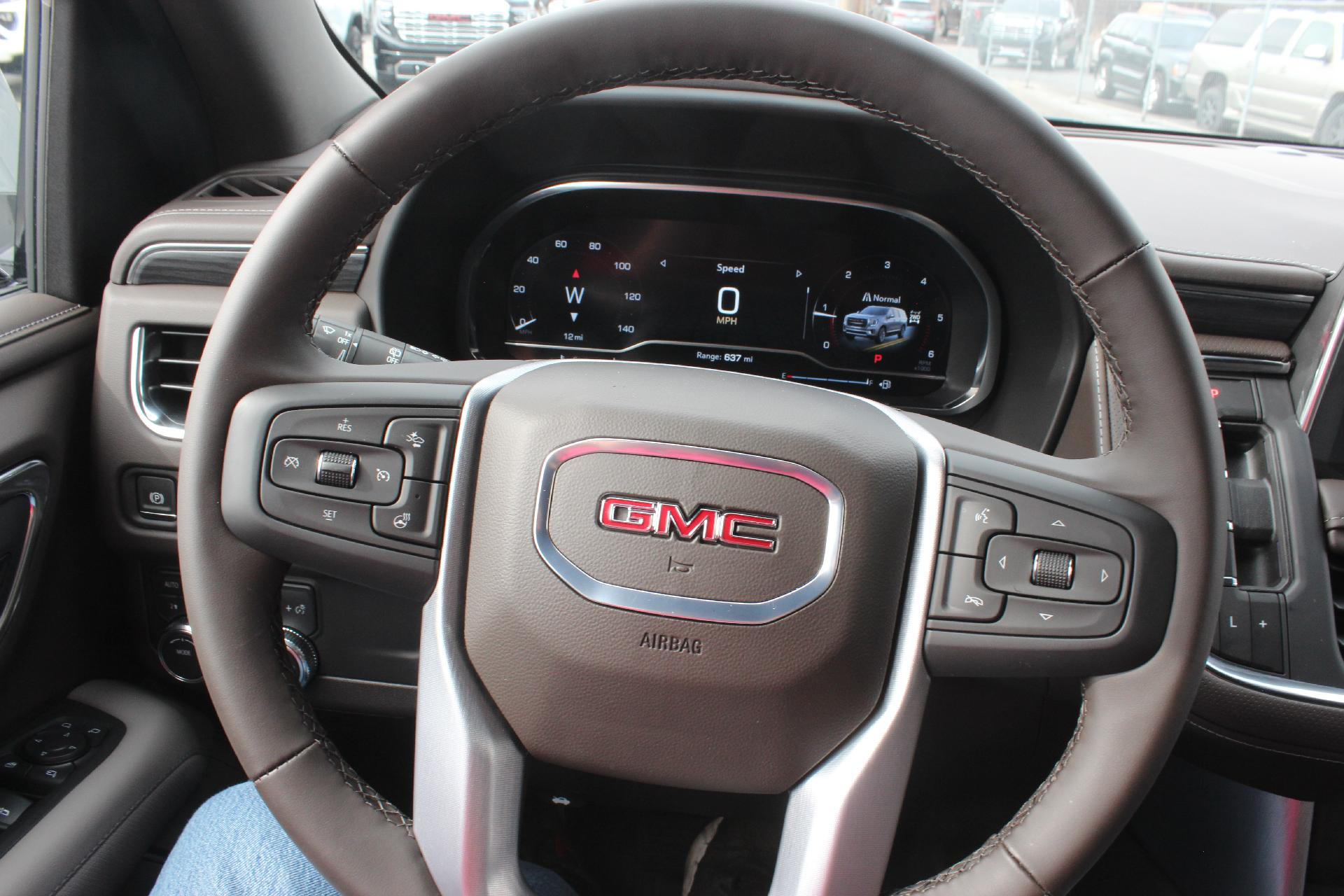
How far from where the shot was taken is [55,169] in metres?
1.47

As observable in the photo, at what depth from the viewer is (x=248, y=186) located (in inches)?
63.5

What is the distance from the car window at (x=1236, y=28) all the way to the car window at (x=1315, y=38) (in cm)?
11

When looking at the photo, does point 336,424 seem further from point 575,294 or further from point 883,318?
point 883,318

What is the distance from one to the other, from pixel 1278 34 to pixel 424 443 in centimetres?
164

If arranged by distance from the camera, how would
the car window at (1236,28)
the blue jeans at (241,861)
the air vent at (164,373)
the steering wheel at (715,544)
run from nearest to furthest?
the steering wheel at (715,544)
the blue jeans at (241,861)
the air vent at (164,373)
the car window at (1236,28)

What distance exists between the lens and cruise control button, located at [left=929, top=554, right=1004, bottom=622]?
30.4 inches

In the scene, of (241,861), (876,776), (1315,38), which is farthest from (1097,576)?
(1315,38)

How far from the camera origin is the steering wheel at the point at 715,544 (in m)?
0.73

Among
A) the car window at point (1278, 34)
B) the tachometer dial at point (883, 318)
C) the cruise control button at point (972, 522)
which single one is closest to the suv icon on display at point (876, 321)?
the tachometer dial at point (883, 318)

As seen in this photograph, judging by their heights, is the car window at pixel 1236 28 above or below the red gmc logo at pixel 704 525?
above

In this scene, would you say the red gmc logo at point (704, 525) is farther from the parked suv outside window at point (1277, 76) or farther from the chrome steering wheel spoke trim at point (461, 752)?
the parked suv outside window at point (1277, 76)

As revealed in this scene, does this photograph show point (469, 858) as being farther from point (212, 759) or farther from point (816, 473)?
point (212, 759)

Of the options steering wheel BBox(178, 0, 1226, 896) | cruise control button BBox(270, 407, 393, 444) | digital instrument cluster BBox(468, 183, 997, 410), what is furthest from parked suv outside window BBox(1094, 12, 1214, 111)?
cruise control button BBox(270, 407, 393, 444)

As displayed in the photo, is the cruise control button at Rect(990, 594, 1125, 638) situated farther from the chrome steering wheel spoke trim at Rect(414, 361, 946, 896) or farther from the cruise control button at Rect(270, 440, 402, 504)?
the cruise control button at Rect(270, 440, 402, 504)
